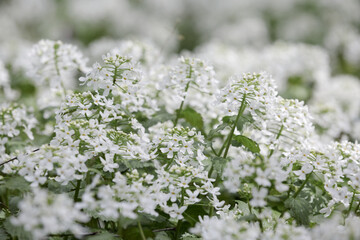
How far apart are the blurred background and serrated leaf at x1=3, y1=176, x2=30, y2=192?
4.28 meters

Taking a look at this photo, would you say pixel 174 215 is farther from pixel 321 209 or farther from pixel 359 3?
pixel 359 3

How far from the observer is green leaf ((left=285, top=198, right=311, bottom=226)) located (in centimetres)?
288

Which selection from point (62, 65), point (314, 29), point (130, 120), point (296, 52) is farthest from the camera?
point (314, 29)

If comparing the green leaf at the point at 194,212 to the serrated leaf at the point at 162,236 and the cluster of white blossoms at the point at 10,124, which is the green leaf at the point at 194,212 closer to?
the serrated leaf at the point at 162,236

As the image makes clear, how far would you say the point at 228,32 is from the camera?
1087cm

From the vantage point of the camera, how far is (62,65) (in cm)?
407

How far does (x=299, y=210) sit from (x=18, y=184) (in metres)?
1.90

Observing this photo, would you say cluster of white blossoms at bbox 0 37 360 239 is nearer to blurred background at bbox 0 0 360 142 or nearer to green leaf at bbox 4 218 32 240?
green leaf at bbox 4 218 32 240

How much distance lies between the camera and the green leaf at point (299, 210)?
9.44 feet

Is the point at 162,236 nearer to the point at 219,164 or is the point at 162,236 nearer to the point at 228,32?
the point at 219,164

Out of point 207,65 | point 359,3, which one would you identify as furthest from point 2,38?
point 359,3

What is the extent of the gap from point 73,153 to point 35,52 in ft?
6.42

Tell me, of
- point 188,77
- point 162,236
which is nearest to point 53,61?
point 188,77

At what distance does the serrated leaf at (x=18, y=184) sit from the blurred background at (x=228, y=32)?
428 cm
